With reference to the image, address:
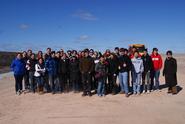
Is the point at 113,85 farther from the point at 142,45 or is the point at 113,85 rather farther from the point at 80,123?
the point at 142,45

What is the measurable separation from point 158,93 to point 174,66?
1351 mm

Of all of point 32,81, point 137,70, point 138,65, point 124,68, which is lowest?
point 32,81

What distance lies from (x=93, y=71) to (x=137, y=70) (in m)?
1.89

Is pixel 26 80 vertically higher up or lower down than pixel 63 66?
lower down

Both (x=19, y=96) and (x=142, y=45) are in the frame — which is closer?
(x=19, y=96)

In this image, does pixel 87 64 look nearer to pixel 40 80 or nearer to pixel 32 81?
pixel 40 80

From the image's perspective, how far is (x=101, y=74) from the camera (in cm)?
1352

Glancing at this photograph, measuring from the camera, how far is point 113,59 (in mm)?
13633

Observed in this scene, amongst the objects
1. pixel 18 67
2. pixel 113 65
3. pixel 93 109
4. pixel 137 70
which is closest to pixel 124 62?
pixel 113 65

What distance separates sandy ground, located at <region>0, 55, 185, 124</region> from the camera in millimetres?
9867

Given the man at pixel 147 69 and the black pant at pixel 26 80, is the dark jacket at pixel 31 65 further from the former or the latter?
the man at pixel 147 69

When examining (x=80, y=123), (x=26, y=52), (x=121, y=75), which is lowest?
(x=80, y=123)

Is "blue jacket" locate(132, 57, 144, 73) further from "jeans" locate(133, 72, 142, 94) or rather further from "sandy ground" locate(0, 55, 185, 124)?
"sandy ground" locate(0, 55, 185, 124)

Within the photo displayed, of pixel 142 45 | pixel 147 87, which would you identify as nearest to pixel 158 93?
pixel 147 87
